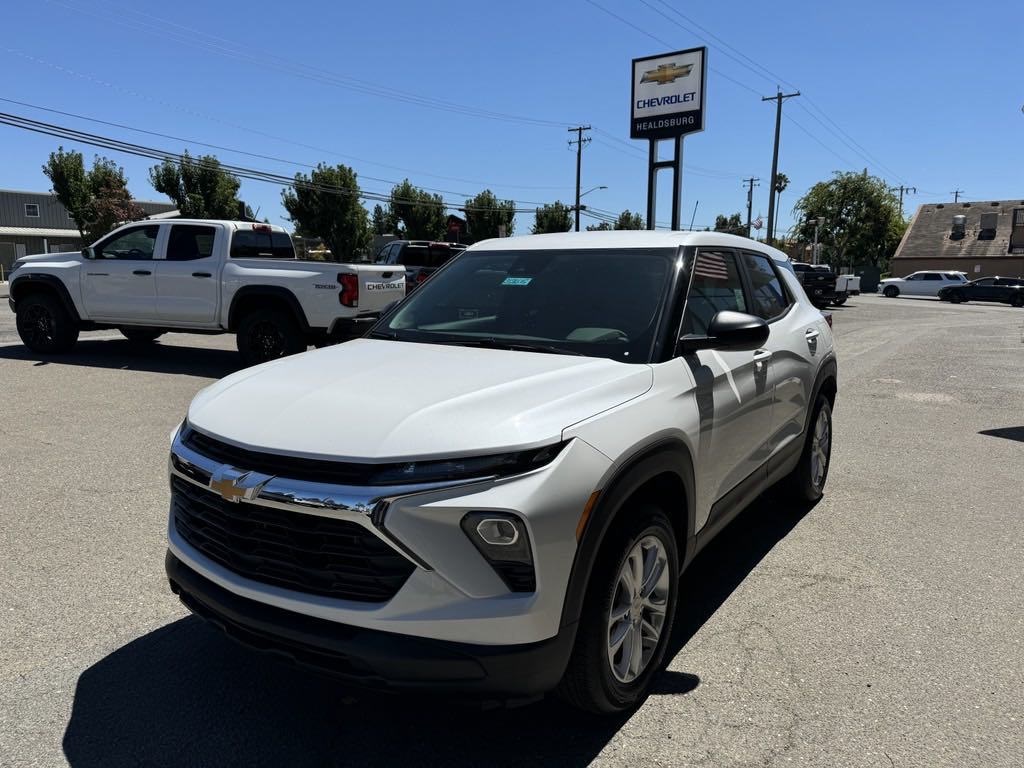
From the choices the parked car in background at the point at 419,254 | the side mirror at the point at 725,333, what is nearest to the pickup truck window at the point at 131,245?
the parked car in background at the point at 419,254

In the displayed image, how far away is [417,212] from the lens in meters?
56.6

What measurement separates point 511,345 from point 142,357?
10076 mm

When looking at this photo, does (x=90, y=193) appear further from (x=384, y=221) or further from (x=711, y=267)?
(x=711, y=267)

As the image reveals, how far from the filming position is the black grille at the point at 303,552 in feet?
7.16

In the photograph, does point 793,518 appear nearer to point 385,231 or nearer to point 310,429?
point 310,429

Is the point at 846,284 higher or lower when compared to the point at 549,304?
lower

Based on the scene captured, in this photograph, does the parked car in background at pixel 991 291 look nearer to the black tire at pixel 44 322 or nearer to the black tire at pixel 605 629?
the black tire at pixel 44 322

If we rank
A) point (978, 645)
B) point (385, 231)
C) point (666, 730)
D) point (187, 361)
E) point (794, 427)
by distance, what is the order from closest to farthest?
point (666, 730) → point (978, 645) → point (794, 427) → point (187, 361) → point (385, 231)

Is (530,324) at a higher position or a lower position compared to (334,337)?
higher

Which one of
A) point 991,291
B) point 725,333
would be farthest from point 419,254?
point 991,291

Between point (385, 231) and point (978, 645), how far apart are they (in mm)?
64330

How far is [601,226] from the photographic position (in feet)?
221

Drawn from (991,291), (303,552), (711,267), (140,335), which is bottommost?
(991,291)

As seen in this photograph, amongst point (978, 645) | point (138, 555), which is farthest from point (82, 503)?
point (978, 645)
